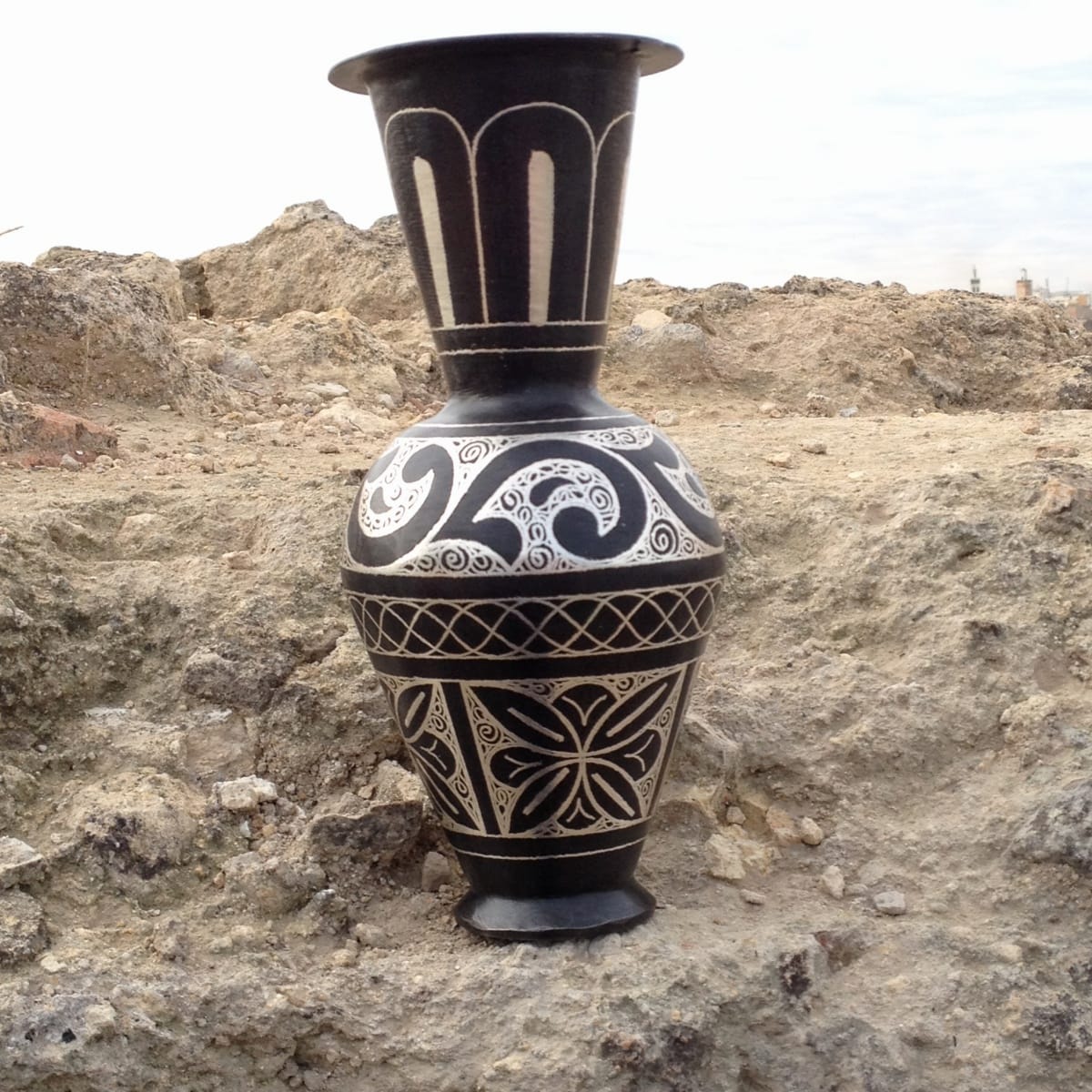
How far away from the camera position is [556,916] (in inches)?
111

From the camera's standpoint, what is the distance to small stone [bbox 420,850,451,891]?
309cm

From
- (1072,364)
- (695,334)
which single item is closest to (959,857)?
(695,334)

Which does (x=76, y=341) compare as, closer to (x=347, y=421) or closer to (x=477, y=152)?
(x=347, y=421)

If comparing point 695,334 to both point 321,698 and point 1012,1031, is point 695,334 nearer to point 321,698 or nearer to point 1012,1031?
point 321,698

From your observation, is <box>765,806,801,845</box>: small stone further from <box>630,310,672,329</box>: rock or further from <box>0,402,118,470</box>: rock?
<box>630,310,672,329</box>: rock

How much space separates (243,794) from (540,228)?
127 cm

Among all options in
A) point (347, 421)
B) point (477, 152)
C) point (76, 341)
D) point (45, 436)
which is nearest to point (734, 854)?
point (477, 152)

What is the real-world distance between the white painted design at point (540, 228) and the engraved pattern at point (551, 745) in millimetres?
674

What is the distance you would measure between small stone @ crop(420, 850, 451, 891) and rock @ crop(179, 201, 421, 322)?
13.4ft

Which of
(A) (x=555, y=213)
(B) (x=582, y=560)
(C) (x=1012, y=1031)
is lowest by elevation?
(C) (x=1012, y=1031)

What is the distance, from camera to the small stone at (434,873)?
3.09 metres

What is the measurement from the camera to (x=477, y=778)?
2758 mm

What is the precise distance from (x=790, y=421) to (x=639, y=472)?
245 cm

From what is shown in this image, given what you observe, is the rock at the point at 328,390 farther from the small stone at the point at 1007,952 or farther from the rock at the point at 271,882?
the small stone at the point at 1007,952
